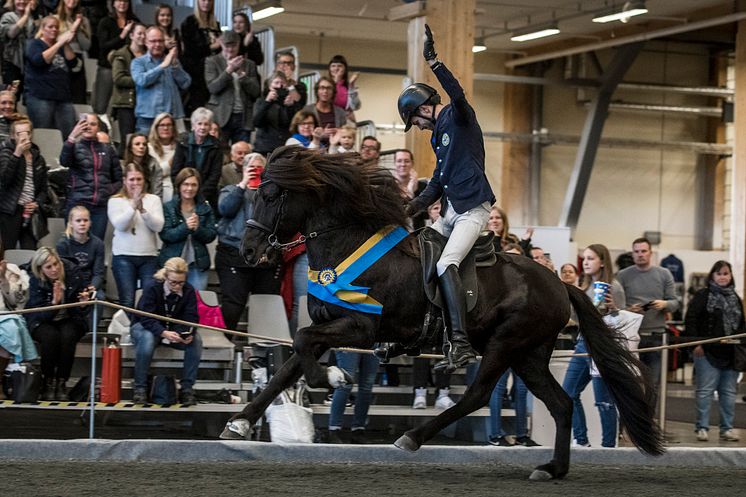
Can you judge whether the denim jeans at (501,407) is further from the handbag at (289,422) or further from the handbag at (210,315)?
the handbag at (210,315)

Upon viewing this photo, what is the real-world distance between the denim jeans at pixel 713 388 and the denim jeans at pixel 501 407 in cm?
252

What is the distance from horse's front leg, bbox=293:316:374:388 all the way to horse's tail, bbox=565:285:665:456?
172cm

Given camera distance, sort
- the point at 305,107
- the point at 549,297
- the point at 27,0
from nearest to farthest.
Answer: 1. the point at 549,297
2. the point at 27,0
3. the point at 305,107

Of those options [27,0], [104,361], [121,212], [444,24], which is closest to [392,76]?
[444,24]

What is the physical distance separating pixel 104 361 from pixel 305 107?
512 centimetres

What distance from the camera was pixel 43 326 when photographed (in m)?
8.76

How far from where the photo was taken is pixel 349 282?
673cm

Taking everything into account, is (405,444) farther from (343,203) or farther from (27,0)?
(27,0)

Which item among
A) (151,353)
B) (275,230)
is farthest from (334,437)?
(275,230)

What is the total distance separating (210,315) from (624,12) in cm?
1269

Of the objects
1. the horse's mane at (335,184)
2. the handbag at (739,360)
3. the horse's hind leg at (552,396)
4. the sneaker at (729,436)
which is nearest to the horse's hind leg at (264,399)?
the horse's mane at (335,184)

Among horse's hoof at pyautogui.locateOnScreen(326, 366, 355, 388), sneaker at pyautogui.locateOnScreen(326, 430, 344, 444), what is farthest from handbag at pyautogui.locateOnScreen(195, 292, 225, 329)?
horse's hoof at pyautogui.locateOnScreen(326, 366, 355, 388)

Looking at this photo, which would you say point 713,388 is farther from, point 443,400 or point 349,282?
point 349,282

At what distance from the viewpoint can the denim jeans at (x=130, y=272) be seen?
9844 mm
